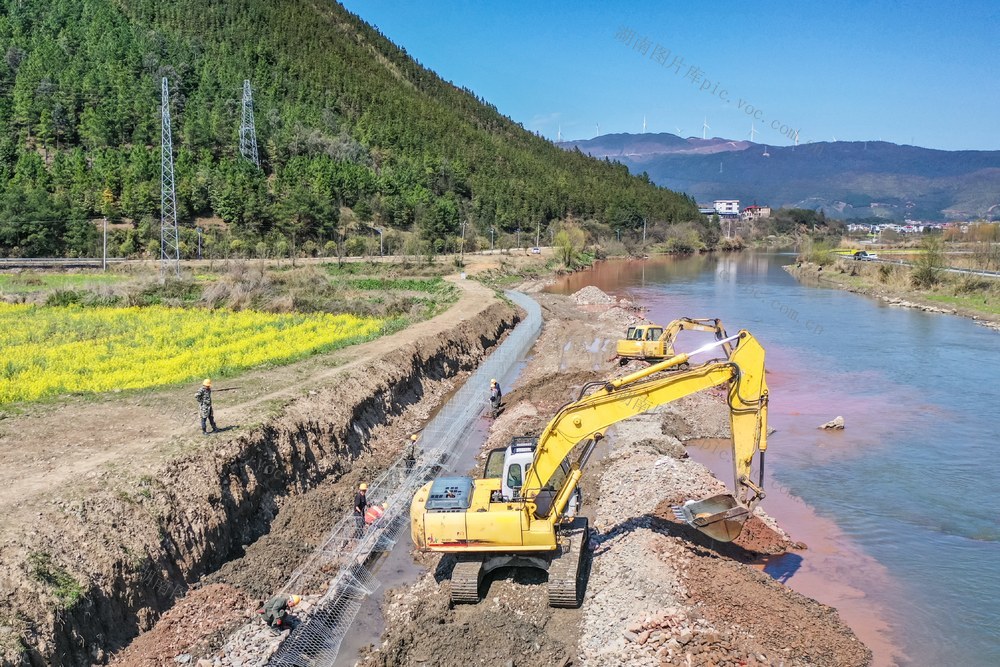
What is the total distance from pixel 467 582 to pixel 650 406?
4.79 m

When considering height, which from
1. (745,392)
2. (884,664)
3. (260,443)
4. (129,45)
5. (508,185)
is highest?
(129,45)

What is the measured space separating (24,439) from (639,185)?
184368 mm

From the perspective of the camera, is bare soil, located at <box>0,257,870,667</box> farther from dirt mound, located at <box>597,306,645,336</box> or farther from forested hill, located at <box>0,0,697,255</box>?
forested hill, located at <box>0,0,697,255</box>

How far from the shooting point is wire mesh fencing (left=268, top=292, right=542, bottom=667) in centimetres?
1205

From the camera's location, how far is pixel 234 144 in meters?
96.1

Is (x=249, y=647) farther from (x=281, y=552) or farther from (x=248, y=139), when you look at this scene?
(x=248, y=139)

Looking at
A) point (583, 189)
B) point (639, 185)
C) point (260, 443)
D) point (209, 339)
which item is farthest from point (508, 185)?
point (260, 443)

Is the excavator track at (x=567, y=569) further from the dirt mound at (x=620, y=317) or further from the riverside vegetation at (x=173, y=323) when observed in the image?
the dirt mound at (x=620, y=317)

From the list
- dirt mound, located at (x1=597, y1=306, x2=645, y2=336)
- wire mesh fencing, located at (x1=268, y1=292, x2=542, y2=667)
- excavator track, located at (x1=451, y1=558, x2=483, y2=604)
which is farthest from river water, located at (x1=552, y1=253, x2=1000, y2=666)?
wire mesh fencing, located at (x1=268, y1=292, x2=542, y2=667)

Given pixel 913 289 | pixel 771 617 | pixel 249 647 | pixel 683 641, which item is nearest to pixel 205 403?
pixel 249 647

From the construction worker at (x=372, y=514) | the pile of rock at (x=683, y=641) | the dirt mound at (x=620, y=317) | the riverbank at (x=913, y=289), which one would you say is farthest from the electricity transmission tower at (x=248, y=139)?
the pile of rock at (x=683, y=641)

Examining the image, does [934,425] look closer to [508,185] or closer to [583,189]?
[508,185]

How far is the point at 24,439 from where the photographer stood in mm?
17562

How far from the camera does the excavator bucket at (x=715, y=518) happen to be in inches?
521
